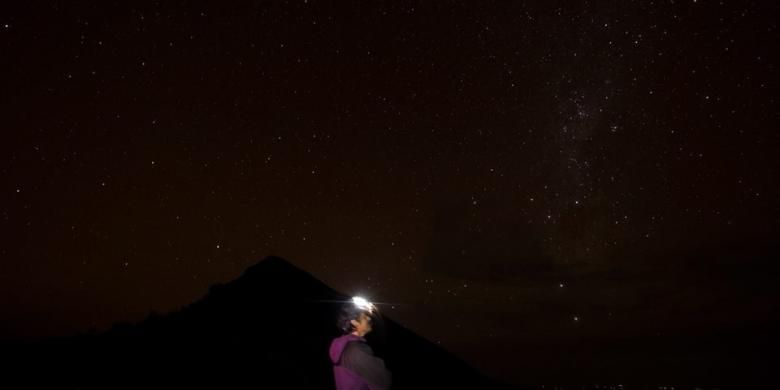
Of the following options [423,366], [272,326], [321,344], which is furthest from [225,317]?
[423,366]

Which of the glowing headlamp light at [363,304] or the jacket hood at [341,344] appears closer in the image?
the jacket hood at [341,344]

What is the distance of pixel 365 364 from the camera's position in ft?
16.9

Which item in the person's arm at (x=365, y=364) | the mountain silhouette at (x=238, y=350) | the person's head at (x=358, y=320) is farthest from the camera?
the mountain silhouette at (x=238, y=350)

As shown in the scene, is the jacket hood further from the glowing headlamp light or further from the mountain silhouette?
the mountain silhouette

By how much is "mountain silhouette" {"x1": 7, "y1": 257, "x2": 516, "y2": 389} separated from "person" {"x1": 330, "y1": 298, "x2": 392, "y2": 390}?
10.1m

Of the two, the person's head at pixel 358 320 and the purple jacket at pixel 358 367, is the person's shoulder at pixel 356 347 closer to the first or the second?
the purple jacket at pixel 358 367

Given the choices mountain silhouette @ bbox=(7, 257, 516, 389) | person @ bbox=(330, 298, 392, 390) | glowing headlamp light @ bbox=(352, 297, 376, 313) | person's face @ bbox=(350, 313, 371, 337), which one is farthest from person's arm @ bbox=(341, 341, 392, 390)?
mountain silhouette @ bbox=(7, 257, 516, 389)

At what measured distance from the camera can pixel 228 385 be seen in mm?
14523

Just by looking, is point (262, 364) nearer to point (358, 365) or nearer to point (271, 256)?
point (271, 256)

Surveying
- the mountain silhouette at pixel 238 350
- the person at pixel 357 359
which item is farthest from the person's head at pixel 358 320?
the mountain silhouette at pixel 238 350

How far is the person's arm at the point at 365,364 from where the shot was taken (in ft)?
16.9

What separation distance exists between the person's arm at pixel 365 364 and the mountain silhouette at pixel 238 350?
1016cm

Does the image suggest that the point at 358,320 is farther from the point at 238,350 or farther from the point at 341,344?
the point at 238,350

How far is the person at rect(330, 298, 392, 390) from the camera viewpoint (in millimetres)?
5172
